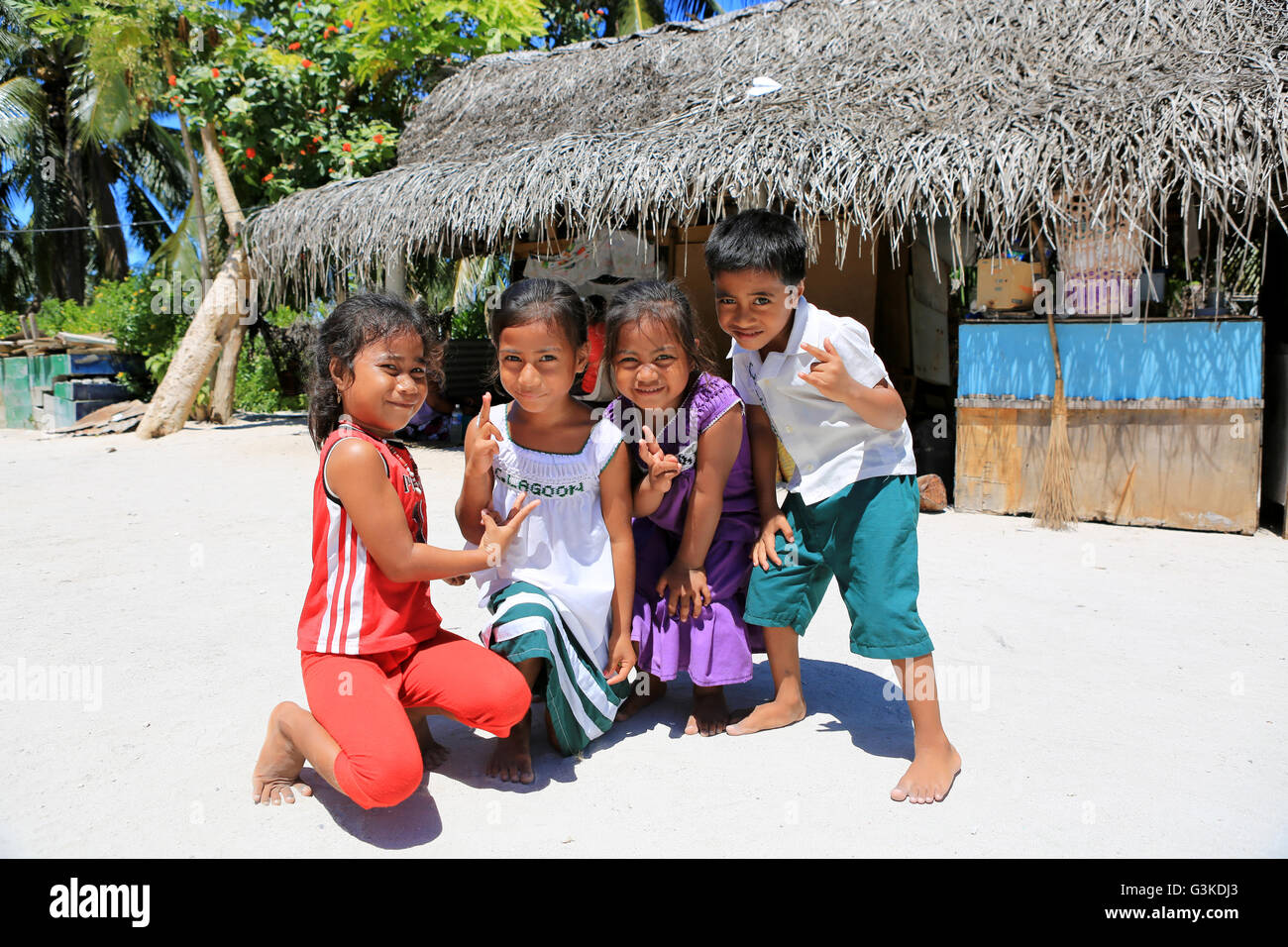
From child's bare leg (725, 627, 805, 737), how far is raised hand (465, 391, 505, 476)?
0.86m

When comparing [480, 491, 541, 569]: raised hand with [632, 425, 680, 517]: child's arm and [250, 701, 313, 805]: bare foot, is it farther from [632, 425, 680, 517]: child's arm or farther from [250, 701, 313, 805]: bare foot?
[250, 701, 313, 805]: bare foot

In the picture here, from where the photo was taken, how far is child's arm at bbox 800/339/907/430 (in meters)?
1.98

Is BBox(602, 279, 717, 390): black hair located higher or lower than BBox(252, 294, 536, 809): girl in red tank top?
higher

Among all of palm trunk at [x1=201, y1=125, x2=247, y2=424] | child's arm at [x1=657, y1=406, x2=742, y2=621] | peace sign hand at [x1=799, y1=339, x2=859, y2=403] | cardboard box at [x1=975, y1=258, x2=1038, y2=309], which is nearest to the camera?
peace sign hand at [x1=799, y1=339, x2=859, y2=403]

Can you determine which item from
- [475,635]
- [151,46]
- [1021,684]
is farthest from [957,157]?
[151,46]

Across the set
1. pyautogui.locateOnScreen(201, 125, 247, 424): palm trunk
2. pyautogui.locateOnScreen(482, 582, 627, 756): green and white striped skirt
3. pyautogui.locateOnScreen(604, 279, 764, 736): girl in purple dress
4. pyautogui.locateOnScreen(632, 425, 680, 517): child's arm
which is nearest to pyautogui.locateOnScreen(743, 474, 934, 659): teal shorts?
pyautogui.locateOnScreen(604, 279, 764, 736): girl in purple dress

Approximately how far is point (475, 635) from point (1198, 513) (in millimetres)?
4109

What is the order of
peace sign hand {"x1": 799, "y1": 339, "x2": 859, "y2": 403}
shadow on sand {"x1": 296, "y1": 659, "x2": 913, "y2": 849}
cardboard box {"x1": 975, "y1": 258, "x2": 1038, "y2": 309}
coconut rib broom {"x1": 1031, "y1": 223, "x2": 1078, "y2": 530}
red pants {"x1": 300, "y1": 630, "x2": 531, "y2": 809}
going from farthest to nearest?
cardboard box {"x1": 975, "y1": 258, "x2": 1038, "y2": 309} → coconut rib broom {"x1": 1031, "y1": 223, "x2": 1078, "y2": 530} → peace sign hand {"x1": 799, "y1": 339, "x2": 859, "y2": 403} → shadow on sand {"x1": 296, "y1": 659, "x2": 913, "y2": 849} → red pants {"x1": 300, "y1": 630, "x2": 531, "y2": 809}

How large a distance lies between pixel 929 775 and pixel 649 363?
1118 millimetres

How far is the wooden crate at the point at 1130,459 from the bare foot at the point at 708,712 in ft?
11.7

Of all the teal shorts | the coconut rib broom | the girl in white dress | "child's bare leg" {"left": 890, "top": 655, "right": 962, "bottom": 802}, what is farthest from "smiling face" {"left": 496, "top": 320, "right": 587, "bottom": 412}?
the coconut rib broom

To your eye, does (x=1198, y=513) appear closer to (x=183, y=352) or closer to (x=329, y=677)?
(x=329, y=677)

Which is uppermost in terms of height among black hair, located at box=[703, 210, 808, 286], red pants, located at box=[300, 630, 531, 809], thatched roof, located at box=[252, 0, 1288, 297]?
thatched roof, located at box=[252, 0, 1288, 297]

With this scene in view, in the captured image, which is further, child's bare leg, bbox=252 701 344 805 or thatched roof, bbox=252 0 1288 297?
thatched roof, bbox=252 0 1288 297
